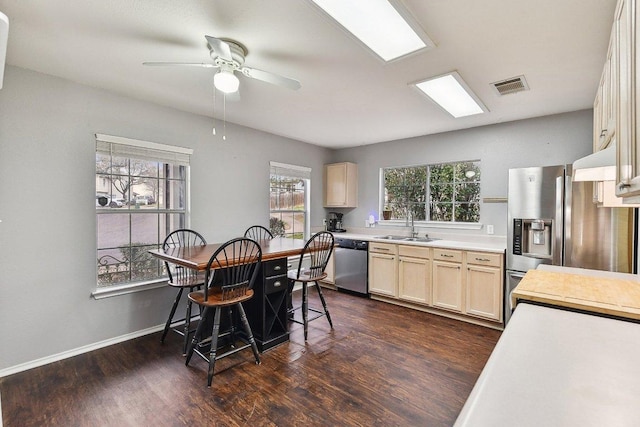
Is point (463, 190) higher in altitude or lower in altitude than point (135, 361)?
higher

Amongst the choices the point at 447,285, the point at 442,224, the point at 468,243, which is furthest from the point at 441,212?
the point at 447,285

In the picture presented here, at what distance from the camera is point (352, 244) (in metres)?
4.43

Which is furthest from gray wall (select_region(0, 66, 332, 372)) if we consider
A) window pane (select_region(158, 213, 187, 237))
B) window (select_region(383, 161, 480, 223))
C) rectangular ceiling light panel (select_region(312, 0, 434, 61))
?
window (select_region(383, 161, 480, 223))

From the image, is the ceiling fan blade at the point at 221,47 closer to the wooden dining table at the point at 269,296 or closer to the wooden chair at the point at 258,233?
the wooden dining table at the point at 269,296

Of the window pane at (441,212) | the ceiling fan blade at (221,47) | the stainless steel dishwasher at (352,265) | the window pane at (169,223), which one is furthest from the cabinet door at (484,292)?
the window pane at (169,223)

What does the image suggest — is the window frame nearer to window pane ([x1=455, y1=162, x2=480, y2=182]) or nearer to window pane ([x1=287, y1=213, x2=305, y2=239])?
window pane ([x1=455, y1=162, x2=480, y2=182])

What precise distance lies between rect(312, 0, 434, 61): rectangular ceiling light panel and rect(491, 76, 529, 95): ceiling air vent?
1019mm

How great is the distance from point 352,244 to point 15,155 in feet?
12.0

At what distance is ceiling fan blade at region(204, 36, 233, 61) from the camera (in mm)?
1648

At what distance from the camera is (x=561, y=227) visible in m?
2.88

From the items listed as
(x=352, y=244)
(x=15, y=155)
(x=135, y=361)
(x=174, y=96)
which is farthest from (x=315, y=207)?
(x=15, y=155)

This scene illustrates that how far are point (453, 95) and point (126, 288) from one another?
364 cm

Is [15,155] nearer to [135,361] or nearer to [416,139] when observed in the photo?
[135,361]

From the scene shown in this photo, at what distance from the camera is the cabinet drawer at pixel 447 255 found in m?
3.49
